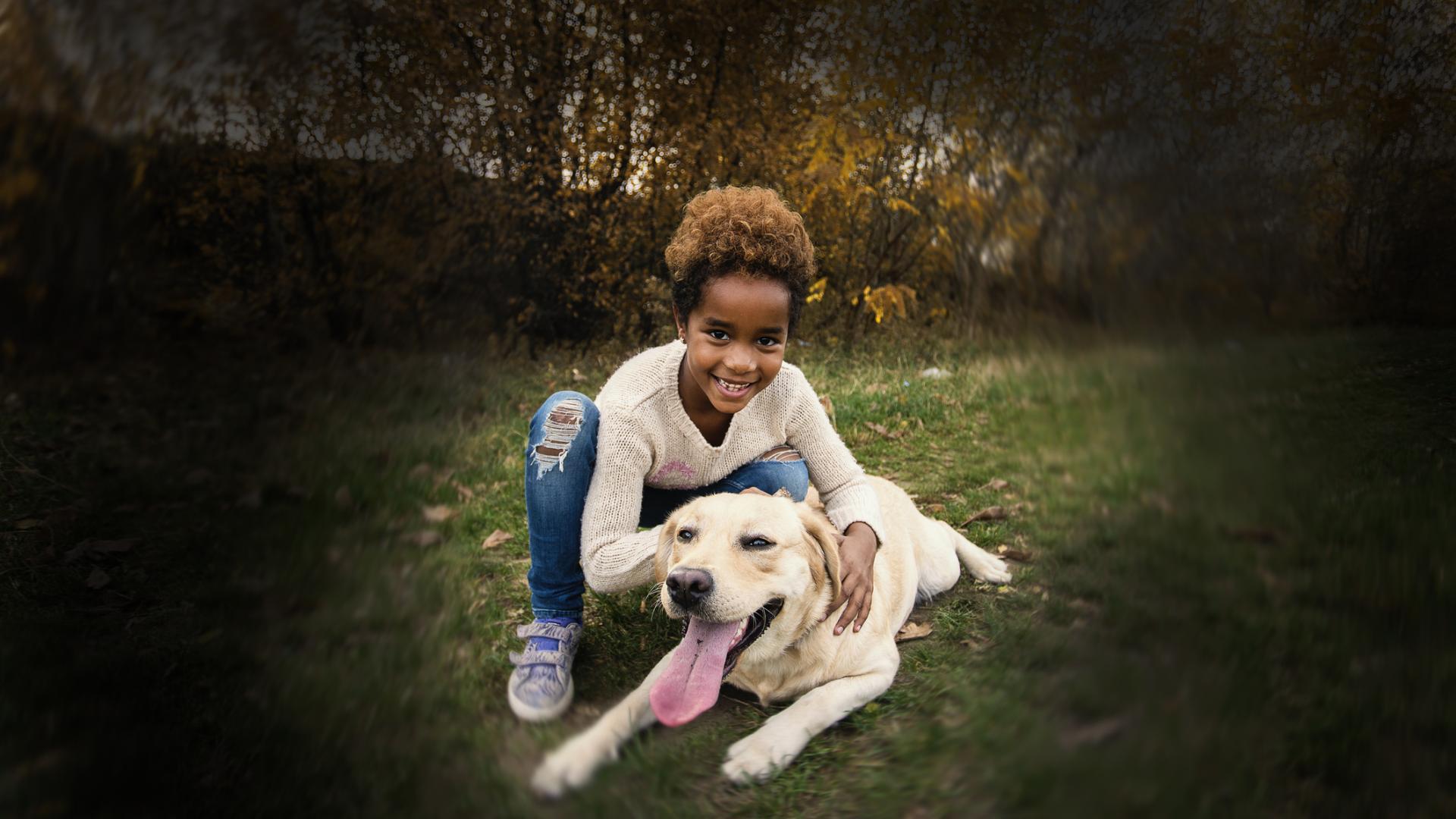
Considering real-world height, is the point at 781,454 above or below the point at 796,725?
above

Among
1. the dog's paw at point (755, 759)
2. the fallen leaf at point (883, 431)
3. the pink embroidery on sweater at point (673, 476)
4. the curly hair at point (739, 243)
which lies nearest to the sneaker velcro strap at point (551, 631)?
the pink embroidery on sweater at point (673, 476)

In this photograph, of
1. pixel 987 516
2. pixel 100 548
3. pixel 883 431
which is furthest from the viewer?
pixel 883 431

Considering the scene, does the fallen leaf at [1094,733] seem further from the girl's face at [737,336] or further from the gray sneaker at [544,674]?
the girl's face at [737,336]

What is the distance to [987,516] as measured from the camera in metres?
4.23

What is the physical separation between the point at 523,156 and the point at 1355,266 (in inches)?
65.2

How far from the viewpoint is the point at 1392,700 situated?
1283 mm

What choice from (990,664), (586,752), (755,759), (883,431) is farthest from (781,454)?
(883,431)

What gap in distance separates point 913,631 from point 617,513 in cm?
134

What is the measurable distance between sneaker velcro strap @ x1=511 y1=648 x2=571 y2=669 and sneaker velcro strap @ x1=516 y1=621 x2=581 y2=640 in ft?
0.34

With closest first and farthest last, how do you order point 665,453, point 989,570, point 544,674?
point 544,674 → point 665,453 → point 989,570

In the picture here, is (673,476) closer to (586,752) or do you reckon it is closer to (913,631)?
(913,631)

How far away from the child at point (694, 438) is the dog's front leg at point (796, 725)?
180 mm

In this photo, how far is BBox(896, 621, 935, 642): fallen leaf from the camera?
9.87ft

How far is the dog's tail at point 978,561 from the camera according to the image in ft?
11.8
